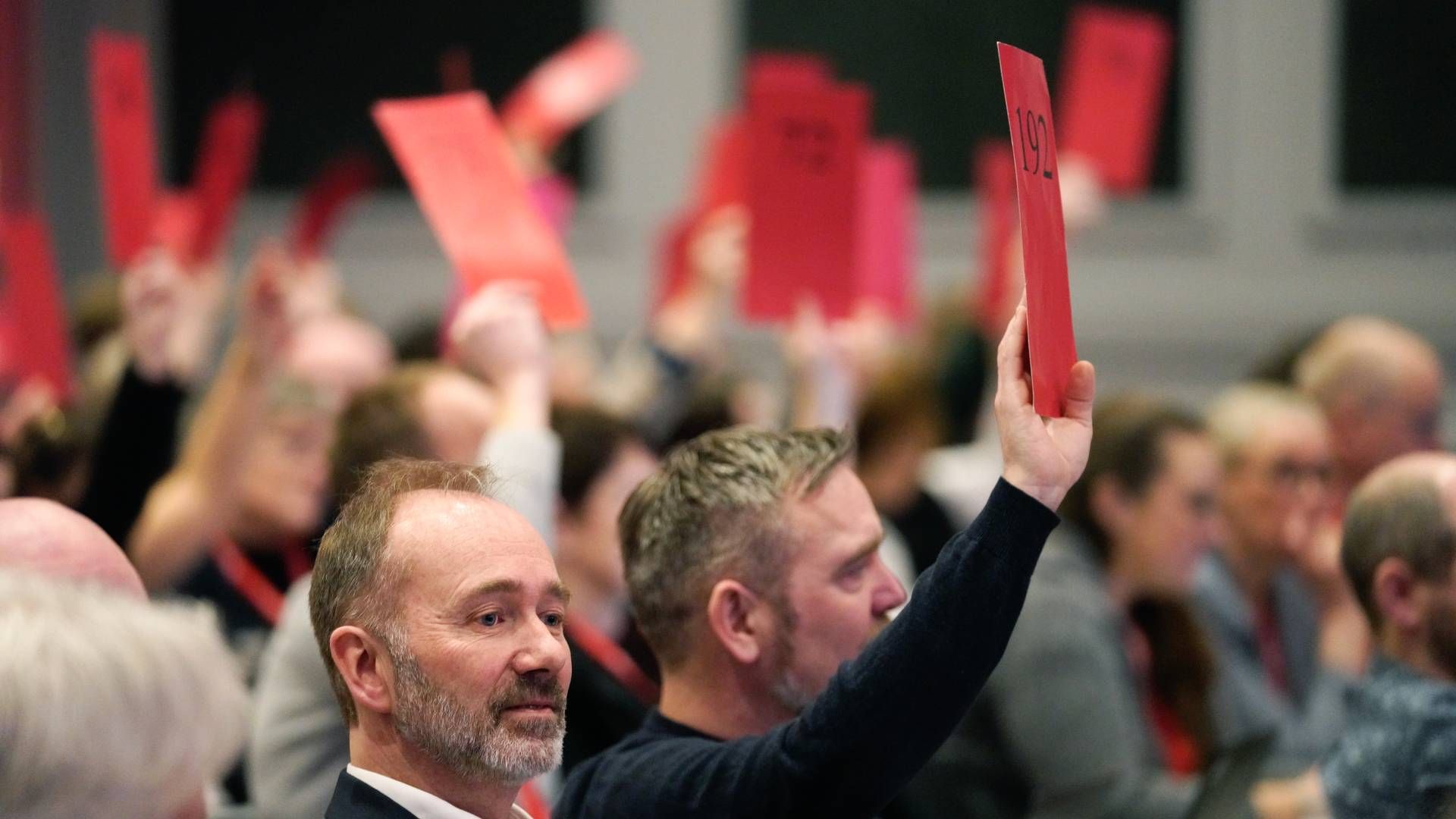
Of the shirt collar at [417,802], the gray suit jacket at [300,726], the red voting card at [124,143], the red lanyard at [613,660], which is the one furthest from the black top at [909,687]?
the red voting card at [124,143]

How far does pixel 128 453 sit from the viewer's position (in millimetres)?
3029

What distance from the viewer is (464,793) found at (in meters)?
1.77

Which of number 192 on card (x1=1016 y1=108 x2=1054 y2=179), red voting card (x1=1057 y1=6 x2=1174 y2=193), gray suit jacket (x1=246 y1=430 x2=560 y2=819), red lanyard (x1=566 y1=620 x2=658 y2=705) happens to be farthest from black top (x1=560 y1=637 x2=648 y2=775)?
red voting card (x1=1057 y1=6 x2=1174 y2=193)

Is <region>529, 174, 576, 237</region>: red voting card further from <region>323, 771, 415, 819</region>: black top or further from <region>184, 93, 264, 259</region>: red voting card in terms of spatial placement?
<region>323, 771, 415, 819</region>: black top

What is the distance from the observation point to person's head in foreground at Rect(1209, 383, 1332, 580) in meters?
4.11

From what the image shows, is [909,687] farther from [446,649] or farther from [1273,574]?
[1273,574]

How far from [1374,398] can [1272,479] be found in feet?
1.26

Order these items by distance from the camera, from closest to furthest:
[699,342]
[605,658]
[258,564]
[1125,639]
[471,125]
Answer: [471,125]
[605,658]
[258,564]
[1125,639]
[699,342]

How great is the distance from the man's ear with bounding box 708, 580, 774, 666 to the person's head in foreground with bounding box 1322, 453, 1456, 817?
0.74 m

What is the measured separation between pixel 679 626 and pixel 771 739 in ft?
1.06

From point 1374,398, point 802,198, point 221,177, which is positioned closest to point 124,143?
point 221,177

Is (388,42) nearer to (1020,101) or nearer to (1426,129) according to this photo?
(1426,129)

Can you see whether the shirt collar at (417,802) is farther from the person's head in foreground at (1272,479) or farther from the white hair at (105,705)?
the person's head in foreground at (1272,479)

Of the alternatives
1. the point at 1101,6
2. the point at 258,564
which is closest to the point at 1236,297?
the point at 1101,6
